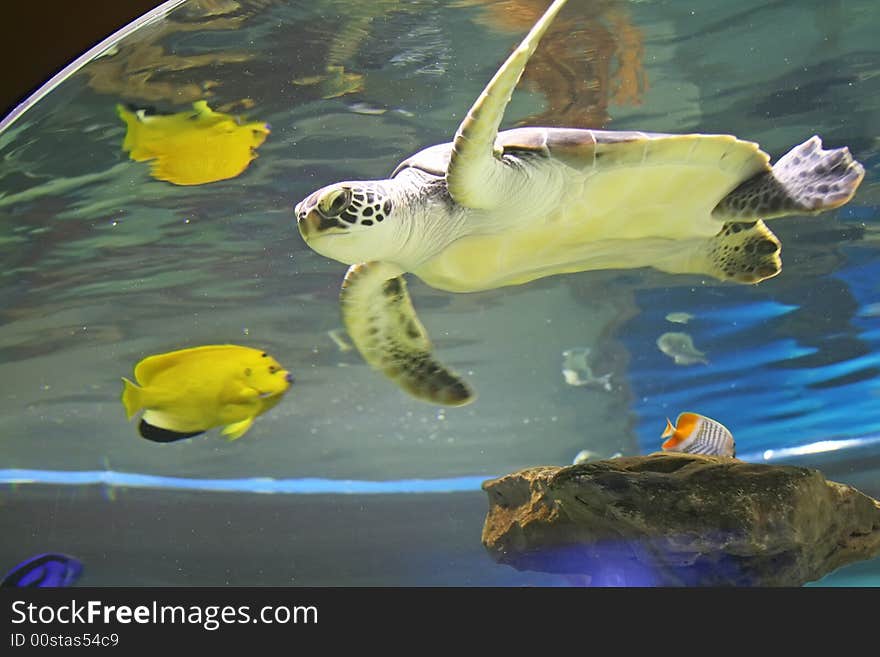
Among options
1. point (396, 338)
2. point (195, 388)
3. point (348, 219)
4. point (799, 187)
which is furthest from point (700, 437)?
point (195, 388)

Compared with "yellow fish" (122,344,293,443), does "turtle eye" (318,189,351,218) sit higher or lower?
higher

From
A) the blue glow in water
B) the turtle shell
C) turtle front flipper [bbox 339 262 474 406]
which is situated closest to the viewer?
the turtle shell

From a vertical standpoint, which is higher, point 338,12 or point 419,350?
point 338,12

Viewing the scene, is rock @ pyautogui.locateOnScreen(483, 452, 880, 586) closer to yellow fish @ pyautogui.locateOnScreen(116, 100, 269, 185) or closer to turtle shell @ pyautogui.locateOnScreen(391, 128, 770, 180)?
turtle shell @ pyautogui.locateOnScreen(391, 128, 770, 180)

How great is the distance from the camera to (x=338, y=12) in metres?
2.40

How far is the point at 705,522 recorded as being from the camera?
221cm

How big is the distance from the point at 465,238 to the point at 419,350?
60 centimetres

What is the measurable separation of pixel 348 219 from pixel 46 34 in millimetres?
1027

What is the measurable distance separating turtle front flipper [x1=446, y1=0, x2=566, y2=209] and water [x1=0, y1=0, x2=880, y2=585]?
0.49 metres

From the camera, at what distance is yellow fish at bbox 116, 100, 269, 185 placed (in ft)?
8.68

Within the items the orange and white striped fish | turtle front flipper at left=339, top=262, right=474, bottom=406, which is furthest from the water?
the orange and white striped fish

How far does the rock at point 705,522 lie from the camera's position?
2207mm
